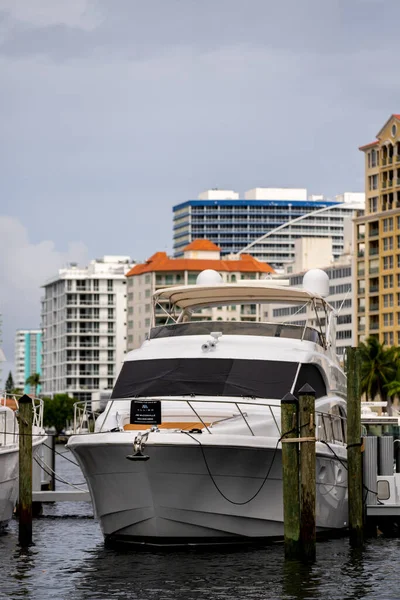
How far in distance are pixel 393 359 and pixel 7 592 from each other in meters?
116

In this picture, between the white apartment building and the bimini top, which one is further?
the white apartment building

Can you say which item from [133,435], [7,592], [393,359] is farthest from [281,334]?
[393,359]

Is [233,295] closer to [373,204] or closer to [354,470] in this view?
[354,470]

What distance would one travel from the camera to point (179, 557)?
2738cm

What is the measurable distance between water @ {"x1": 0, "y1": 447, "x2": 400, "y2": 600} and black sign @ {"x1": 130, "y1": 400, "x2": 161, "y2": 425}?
2925 millimetres

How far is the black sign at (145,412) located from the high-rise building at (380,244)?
416ft

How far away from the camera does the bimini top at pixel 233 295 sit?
33406 millimetres

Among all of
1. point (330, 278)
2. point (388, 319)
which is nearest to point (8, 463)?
point (388, 319)

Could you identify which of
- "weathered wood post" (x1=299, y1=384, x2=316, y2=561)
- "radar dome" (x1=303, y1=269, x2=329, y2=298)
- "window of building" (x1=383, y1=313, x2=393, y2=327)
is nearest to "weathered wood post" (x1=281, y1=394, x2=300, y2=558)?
"weathered wood post" (x1=299, y1=384, x2=316, y2=561)

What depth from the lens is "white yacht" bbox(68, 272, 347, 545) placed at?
2716 centimetres

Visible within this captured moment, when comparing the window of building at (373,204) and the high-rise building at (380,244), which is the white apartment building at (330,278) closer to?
the high-rise building at (380,244)

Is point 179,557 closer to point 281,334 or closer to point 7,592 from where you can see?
point 7,592

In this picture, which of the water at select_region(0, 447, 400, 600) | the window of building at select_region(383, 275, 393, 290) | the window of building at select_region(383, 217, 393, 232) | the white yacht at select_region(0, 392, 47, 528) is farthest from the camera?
the window of building at select_region(383, 217, 393, 232)

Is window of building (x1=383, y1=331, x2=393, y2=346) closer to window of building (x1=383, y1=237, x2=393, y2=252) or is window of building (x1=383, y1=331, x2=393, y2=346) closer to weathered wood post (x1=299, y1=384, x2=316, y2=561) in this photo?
window of building (x1=383, y1=237, x2=393, y2=252)
